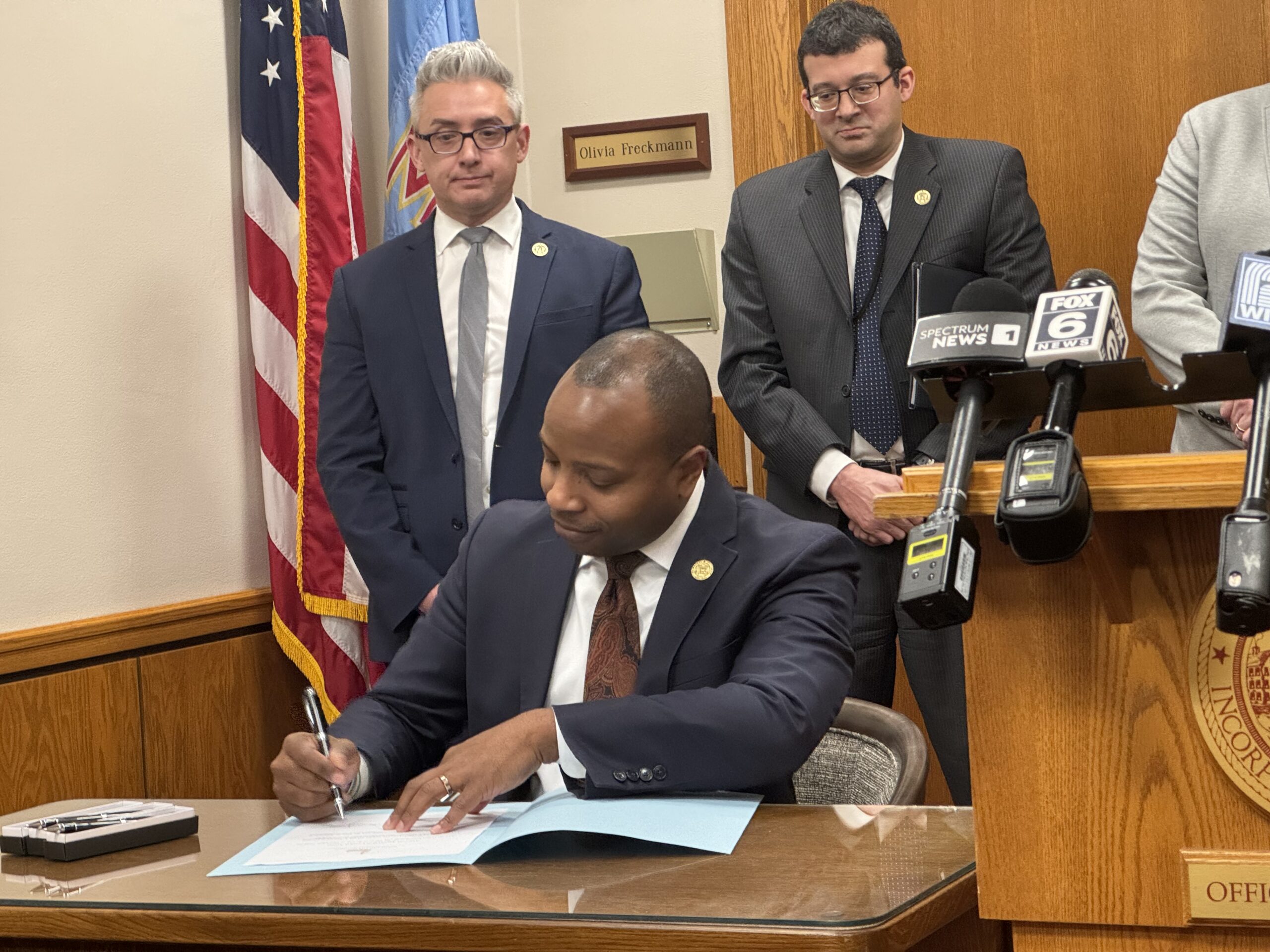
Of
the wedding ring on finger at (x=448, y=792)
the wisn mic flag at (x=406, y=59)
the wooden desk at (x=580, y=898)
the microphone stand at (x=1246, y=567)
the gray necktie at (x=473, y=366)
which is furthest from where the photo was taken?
the wisn mic flag at (x=406, y=59)

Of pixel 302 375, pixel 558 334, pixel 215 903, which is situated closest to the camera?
pixel 215 903

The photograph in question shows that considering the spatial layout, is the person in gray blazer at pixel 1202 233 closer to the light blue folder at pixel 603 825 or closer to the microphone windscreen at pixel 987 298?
the light blue folder at pixel 603 825

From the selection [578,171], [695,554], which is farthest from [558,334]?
[578,171]

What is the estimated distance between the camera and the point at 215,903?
1.39m

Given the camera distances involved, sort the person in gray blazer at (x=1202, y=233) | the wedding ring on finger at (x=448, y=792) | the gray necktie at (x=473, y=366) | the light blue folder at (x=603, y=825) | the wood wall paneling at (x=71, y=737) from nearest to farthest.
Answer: the light blue folder at (x=603, y=825) → the wedding ring on finger at (x=448, y=792) → the person in gray blazer at (x=1202, y=233) → the wood wall paneling at (x=71, y=737) → the gray necktie at (x=473, y=366)

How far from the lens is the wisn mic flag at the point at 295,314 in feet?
11.7

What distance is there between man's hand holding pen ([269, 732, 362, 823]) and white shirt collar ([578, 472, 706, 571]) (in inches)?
17.7

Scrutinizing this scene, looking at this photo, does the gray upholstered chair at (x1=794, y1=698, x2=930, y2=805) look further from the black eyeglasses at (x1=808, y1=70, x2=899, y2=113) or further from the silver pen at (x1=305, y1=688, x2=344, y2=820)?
the black eyeglasses at (x1=808, y1=70, x2=899, y2=113)

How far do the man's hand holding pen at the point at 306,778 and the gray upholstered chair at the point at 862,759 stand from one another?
624 millimetres

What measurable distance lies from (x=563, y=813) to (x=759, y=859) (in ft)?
0.71

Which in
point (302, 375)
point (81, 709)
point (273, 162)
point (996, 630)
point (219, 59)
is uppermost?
point (219, 59)

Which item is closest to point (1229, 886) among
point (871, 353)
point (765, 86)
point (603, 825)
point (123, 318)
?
point (603, 825)

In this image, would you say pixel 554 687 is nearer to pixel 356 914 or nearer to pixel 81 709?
pixel 356 914

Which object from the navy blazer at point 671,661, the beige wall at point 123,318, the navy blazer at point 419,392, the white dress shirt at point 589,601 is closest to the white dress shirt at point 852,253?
the navy blazer at point 419,392
